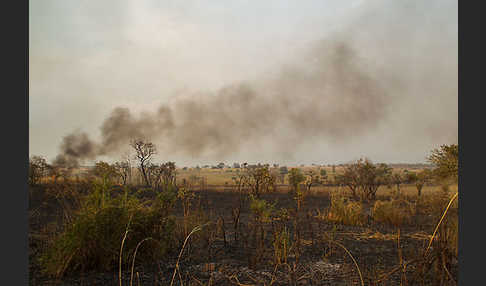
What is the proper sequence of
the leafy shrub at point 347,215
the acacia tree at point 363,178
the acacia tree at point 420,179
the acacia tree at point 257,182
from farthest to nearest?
the acacia tree at point 363,178
the acacia tree at point 420,179
the leafy shrub at point 347,215
the acacia tree at point 257,182

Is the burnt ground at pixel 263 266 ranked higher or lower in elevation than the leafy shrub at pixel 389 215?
higher

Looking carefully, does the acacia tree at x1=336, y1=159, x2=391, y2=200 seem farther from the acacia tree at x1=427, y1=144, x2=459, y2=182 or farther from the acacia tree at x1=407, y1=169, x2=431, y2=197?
the acacia tree at x1=427, y1=144, x2=459, y2=182

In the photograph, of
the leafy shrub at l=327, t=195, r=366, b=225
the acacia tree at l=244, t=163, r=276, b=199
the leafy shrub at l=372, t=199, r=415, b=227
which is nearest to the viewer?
the acacia tree at l=244, t=163, r=276, b=199

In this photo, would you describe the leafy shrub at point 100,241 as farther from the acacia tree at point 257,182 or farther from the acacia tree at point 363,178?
the acacia tree at point 363,178

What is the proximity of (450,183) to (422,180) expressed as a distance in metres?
12.4

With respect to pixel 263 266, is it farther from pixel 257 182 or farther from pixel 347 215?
pixel 347 215

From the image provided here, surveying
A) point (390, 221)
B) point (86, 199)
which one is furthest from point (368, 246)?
point (86, 199)

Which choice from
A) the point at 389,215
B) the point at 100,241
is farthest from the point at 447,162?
the point at 100,241

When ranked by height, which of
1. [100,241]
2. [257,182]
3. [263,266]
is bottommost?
[263,266]

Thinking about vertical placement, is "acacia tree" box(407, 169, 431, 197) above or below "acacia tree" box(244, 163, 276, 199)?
below

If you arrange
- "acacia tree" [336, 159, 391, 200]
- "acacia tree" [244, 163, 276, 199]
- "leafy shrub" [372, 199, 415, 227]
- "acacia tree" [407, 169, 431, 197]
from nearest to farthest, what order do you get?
"acacia tree" [244, 163, 276, 199] < "leafy shrub" [372, 199, 415, 227] < "acacia tree" [407, 169, 431, 197] < "acacia tree" [336, 159, 391, 200]

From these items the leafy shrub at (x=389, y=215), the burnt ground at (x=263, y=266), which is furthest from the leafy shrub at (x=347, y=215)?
the burnt ground at (x=263, y=266)

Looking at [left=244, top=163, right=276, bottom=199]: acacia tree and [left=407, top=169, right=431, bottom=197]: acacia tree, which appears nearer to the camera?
[left=244, top=163, right=276, bottom=199]: acacia tree

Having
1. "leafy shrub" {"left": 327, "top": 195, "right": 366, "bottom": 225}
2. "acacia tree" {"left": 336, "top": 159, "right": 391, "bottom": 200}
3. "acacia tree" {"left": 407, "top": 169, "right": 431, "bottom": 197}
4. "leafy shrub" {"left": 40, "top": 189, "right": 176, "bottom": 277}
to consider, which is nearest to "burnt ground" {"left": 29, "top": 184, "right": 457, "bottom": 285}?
"leafy shrub" {"left": 40, "top": 189, "right": 176, "bottom": 277}
